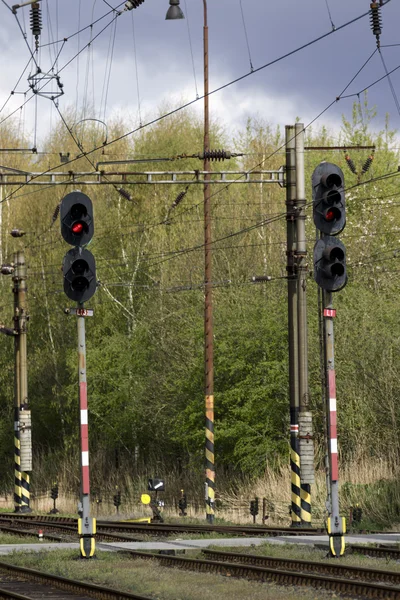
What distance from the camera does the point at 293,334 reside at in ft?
81.0

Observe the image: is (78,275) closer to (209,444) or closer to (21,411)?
(209,444)

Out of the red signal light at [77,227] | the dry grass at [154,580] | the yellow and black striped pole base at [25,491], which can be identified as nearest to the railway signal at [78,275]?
the red signal light at [77,227]

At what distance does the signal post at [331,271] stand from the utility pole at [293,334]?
7.47m

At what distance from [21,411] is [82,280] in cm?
1921

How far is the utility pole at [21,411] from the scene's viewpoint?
115ft

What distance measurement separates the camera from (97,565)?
1577cm

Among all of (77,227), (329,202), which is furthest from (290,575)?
(77,227)

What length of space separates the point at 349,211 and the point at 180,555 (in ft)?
99.9

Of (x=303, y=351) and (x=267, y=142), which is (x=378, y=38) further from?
(x=267, y=142)

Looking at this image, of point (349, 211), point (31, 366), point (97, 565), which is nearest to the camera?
Answer: point (97, 565)

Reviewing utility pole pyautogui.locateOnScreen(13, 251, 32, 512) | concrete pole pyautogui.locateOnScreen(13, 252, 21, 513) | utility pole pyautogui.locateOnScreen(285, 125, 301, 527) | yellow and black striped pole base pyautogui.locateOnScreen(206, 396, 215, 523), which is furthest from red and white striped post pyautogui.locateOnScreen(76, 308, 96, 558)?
concrete pole pyautogui.locateOnScreen(13, 252, 21, 513)

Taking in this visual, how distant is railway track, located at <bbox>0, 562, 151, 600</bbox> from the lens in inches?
498

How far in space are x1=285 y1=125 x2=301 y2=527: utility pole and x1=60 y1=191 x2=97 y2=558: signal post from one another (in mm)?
8112

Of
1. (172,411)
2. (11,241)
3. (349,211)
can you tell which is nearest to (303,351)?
(172,411)
